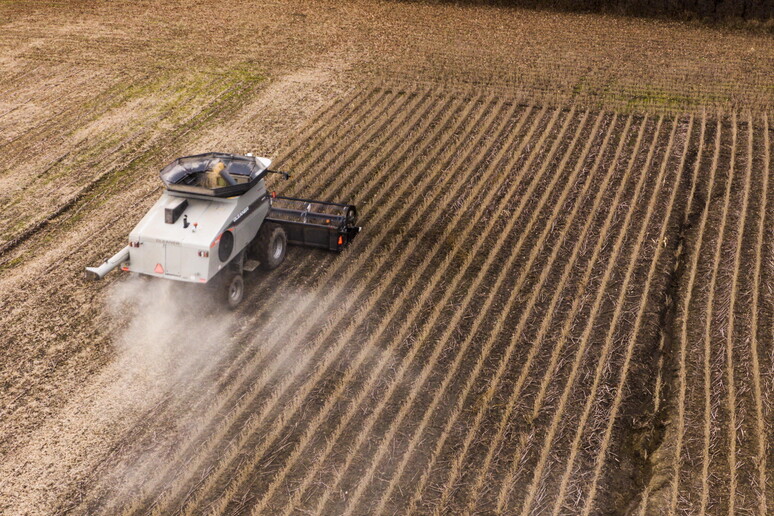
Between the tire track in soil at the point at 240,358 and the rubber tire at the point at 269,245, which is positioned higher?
the rubber tire at the point at 269,245

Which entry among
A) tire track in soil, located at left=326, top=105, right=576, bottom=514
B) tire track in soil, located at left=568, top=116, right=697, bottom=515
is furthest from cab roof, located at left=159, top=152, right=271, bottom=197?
tire track in soil, located at left=568, top=116, right=697, bottom=515

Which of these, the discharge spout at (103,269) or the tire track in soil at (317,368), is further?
the discharge spout at (103,269)

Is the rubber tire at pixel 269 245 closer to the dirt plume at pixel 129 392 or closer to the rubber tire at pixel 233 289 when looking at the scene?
the rubber tire at pixel 233 289

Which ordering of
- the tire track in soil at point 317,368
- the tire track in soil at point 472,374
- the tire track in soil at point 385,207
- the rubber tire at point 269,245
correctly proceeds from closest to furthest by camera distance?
the tire track in soil at point 472,374, the tire track in soil at point 317,368, the rubber tire at point 269,245, the tire track in soil at point 385,207

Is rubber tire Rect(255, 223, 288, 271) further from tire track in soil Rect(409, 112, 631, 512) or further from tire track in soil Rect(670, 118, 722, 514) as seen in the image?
tire track in soil Rect(670, 118, 722, 514)

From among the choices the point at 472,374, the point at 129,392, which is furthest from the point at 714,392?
the point at 129,392

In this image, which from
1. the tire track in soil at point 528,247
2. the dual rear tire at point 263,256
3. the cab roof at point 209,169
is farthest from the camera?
the dual rear tire at point 263,256

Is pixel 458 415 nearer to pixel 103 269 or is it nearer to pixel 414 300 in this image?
pixel 414 300

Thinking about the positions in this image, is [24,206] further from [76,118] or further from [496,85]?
[496,85]

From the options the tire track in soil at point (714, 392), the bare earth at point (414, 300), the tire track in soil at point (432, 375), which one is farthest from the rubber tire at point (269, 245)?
the tire track in soil at point (714, 392)
